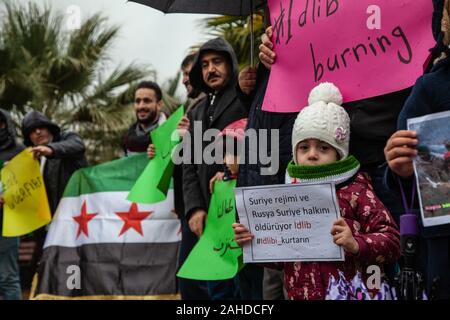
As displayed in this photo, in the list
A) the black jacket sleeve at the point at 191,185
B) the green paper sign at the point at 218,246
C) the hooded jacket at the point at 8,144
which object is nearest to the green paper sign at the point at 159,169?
the black jacket sleeve at the point at 191,185

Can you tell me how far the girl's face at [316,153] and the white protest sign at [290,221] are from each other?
0.20 metres

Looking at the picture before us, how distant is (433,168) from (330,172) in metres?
0.92

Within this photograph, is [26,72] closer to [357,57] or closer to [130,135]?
[130,135]

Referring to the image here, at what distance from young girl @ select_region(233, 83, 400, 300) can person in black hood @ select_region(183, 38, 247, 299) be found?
1.50 metres

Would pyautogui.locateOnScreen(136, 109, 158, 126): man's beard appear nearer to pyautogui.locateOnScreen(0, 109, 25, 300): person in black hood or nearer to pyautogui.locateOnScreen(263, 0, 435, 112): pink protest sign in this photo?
pyautogui.locateOnScreen(0, 109, 25, 300): person in black hood

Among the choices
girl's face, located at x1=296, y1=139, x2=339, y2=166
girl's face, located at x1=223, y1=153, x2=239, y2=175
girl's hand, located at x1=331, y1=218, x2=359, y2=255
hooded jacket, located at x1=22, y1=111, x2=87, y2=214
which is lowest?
girl's hand, located at x1=331, y1=218, x2=359, y2=255

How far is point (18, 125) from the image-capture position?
1429 centimetres

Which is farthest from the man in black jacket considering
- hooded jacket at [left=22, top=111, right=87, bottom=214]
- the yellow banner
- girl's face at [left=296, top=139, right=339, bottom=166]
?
girl's face at [left=296, top=139, right=339, bottom=166]

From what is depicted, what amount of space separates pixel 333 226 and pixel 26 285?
715 cm

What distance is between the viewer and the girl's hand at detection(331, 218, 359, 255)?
3139 mm

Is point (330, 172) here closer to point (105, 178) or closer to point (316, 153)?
point (316, 153)

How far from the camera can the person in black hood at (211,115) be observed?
5027mm

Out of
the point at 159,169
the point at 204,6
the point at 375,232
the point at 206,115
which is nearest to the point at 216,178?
the point at 206,115

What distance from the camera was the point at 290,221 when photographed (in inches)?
132
